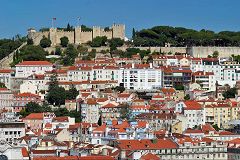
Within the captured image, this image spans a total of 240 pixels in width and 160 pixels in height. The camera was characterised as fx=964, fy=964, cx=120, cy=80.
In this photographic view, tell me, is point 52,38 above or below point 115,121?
above

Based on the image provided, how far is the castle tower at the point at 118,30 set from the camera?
85.6m

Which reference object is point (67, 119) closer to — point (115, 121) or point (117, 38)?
point (115, 121)

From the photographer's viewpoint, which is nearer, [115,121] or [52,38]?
[115,121]

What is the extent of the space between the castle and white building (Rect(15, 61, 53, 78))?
1013 centimetres

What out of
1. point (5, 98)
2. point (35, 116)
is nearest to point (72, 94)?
point (5, 98)

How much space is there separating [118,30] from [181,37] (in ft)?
19.6

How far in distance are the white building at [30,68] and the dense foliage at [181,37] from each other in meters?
13.1

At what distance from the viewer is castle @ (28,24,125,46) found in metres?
83.9

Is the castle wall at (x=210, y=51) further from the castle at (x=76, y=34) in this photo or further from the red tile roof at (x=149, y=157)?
the red tile roof at (x=149, y=157)

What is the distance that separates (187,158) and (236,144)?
4.09 metres

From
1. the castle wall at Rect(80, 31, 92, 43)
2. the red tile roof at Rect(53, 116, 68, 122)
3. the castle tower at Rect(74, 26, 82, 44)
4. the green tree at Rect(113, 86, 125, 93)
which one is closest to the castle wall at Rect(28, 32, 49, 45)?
the castle tower at Rect(74, 26, 82, 44)

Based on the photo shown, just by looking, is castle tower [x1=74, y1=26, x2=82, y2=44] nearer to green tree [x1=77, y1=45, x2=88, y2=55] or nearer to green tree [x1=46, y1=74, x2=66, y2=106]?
green tree [x1=77, y1=45, x2=88, y2=55]

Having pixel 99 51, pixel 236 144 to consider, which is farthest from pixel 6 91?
pixel 236 144

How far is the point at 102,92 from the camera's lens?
219 feet
